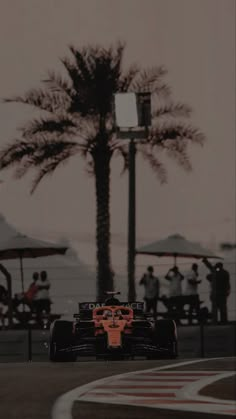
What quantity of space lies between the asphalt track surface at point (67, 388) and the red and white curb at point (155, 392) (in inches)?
5.6

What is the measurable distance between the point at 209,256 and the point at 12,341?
37.2ft

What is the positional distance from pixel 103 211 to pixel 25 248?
5.49 m

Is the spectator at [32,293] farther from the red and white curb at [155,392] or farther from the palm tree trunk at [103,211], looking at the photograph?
the red and white curb at [155,392]

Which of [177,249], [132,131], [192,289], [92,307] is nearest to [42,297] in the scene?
[192,289]

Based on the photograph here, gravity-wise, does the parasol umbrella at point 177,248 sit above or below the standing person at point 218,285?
above

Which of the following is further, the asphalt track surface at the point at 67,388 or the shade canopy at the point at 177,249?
the shade canopy at the point at 177,249

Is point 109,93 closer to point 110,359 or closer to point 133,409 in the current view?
point 110,359

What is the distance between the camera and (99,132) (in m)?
46.0

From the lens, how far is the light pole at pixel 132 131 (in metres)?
41.1

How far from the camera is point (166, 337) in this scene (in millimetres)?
22719

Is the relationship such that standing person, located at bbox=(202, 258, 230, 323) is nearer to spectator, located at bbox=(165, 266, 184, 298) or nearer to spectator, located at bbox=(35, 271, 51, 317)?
spectator, located at bbox=(165, 266, 184, 298)

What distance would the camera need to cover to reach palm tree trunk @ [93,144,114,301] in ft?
147

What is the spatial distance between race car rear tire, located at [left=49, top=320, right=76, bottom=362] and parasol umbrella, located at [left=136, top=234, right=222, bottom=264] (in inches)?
784

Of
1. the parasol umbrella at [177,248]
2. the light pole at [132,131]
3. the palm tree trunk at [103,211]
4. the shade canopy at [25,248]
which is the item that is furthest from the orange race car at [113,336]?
the palm tree trunk at [103,211]
